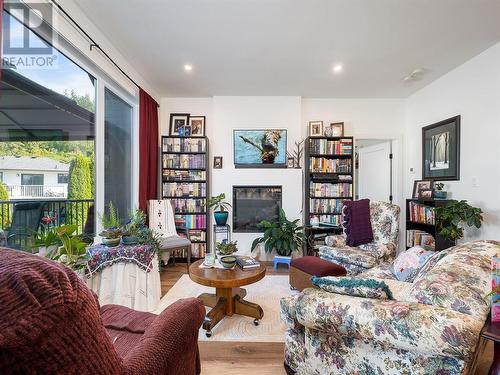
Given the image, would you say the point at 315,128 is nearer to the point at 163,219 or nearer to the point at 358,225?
the point at 358,225

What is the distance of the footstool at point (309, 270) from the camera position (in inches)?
88.0

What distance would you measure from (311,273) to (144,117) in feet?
9.83

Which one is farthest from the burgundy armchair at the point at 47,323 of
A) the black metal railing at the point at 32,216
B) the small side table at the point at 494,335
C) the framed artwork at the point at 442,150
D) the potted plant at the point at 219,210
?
A: the framed artwork at the point at 442,150

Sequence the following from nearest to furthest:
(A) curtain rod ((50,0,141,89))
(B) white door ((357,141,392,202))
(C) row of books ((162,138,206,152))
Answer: (A) curtain rod ((50,0,141,89)) → (C) row of books ((162,138,206,152)) → (B) white door ((357,141,392,202))

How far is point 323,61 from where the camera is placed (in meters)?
2.85

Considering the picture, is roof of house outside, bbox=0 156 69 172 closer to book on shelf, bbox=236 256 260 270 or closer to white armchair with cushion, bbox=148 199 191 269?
white armchair with cushion, bbox=148 199 191 269

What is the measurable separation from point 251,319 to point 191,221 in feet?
6.80

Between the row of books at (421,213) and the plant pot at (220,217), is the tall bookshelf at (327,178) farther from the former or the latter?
the plant pot at (220,217)

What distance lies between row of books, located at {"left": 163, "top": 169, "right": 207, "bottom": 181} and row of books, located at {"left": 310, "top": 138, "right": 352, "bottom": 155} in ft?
6.02

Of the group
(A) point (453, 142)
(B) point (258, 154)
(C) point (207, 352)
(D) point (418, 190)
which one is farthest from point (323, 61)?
(C) point (207, 352)

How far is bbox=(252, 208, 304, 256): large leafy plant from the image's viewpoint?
342 cm

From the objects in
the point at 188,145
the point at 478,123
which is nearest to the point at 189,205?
the point at 188,145

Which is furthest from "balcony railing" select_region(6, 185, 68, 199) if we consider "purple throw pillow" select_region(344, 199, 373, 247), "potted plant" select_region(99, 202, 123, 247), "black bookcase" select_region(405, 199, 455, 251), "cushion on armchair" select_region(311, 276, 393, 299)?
"black bookcase" select_region(405, 199, 455, 251)

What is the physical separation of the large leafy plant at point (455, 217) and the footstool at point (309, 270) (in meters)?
1.44
